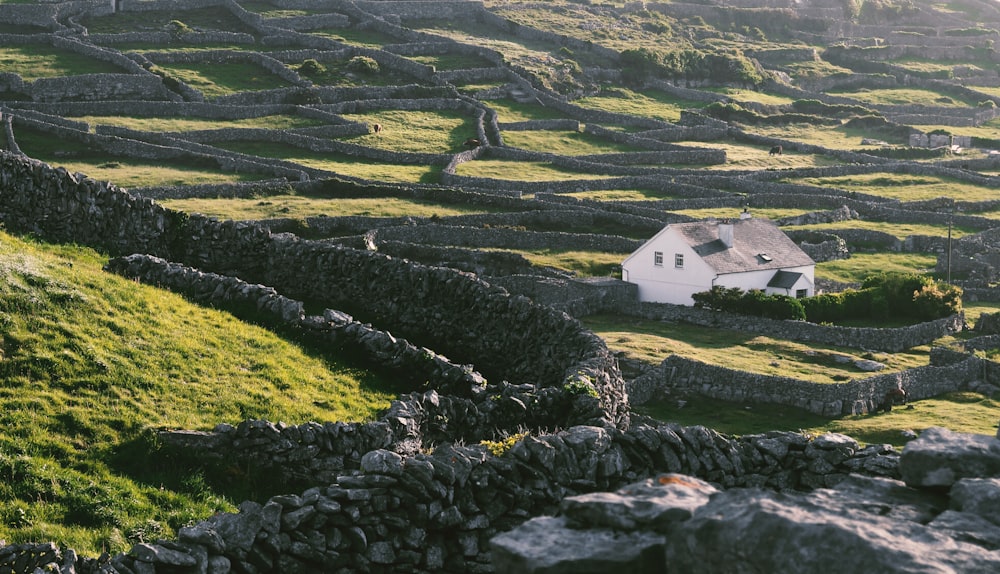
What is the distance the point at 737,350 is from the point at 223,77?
285 feet

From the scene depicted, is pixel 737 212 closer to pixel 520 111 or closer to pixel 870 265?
pixel 870 265

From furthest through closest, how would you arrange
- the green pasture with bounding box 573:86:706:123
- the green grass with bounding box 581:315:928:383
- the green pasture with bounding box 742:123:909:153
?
the green pasture with bounding box 573:86:706:123 < the green pasture with bounding box 742:123:909:153 < the green grass with bounding box 581:315:928:383

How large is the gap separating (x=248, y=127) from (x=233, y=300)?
304ft

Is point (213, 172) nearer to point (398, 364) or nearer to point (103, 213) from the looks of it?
point (103, 213)

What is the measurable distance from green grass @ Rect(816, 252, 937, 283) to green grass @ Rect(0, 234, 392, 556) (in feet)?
224

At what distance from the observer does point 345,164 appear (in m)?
108

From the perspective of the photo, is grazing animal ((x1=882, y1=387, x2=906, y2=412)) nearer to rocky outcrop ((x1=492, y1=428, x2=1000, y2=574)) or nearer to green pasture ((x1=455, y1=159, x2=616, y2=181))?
rocky outcrop ((x1=492, y1=428, x2=1000, y2=574))

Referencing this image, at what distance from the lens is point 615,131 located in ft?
444

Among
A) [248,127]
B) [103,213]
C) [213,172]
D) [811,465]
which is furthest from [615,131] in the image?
[811,465]

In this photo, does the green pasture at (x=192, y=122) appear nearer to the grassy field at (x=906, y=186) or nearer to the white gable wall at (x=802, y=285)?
the grassy field at (x=906, y=186)

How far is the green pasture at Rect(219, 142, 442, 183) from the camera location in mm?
103794

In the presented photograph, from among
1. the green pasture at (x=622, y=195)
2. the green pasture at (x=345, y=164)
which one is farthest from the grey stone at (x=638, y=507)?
the green pasture at (x=622, y=195)

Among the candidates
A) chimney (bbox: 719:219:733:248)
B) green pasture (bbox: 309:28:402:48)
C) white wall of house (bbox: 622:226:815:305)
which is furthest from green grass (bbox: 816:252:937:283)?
green pasture (bbox: 309:28:402:48)

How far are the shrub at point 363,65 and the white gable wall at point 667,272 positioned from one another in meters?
74.5
